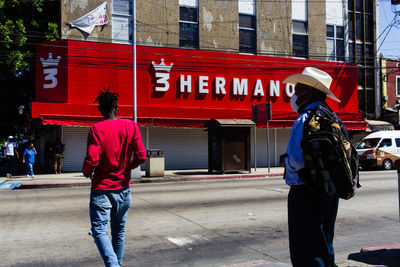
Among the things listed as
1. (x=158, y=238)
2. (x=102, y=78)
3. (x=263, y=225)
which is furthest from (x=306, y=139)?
(x=102, y=78)

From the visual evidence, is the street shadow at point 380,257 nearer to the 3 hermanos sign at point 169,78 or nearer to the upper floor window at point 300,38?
the 3 hermanos sign at point 169,78

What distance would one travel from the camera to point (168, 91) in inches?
819

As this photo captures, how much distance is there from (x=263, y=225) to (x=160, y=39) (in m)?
16.4

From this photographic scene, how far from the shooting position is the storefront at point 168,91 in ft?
62.2

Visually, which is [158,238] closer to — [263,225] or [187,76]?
[263,225]

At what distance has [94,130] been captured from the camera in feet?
12.4

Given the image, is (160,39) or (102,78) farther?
(160,39)

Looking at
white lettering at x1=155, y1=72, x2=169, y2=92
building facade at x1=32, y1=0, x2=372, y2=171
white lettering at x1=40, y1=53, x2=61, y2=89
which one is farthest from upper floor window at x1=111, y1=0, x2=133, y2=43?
white lettering at x1=40, y1=53, x2=61, y2=89

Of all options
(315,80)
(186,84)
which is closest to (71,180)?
(186,84)

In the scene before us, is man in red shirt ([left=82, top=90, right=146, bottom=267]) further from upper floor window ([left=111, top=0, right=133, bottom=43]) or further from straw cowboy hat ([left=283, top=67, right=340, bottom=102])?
upper floor window ([left=111, top=0, right=133, bottom=43])

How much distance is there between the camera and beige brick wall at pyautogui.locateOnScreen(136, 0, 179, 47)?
21156 mm

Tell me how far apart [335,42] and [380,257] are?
23874mm

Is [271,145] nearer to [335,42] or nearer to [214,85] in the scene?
[214,85]

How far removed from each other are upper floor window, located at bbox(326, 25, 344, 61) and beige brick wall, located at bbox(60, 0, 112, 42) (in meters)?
14.5
